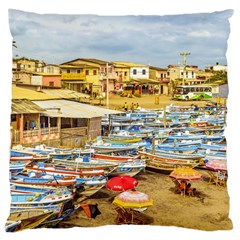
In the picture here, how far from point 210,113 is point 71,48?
167 cm

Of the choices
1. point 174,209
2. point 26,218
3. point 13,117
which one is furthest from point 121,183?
point 13,117

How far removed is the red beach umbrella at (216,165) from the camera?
400 centimetres

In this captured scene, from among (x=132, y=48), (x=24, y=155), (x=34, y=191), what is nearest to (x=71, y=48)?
(x=132, y=48)

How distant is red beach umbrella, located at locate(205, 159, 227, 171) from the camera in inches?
157

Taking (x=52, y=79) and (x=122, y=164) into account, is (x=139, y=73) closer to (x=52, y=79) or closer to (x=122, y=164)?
(x=52, y=79)

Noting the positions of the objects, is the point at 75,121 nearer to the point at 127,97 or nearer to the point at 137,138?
the point at 127,97

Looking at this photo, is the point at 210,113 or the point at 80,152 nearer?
the point at 80,152

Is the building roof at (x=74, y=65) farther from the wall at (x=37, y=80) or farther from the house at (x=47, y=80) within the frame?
the wall at (x=37, y=80)

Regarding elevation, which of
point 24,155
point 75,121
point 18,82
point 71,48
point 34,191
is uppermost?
point 71,48

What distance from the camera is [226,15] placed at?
376 centimetres

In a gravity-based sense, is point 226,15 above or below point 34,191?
above

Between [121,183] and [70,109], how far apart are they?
87cm

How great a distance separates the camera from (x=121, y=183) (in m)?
3.93

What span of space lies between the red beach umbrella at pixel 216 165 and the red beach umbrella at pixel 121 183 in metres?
0.72
